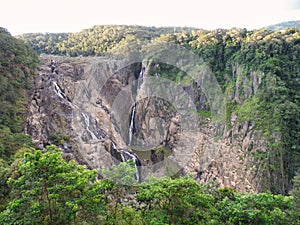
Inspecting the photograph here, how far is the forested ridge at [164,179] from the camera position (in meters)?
6.29

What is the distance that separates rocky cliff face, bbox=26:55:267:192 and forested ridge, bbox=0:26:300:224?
138 centimetres

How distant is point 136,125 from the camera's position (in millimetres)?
31969

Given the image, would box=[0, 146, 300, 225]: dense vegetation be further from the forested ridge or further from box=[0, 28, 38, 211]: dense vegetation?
box=[0, 28, 38, 211]: dense vegetation

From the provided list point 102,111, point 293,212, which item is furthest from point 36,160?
point 102,111

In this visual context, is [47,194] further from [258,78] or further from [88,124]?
[258,78]

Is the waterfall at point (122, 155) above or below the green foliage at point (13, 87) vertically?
below

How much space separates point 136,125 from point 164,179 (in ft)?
78.3

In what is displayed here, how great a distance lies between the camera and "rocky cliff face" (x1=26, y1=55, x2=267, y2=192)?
19.7 metres

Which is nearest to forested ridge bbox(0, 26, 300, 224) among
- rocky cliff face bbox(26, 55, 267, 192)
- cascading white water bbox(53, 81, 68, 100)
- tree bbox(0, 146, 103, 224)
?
tree bbox(0, 146, 103, 224)

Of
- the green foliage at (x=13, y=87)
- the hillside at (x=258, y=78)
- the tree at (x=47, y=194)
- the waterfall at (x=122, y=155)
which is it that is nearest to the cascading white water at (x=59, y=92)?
the green foliage at (x=13, y=87)

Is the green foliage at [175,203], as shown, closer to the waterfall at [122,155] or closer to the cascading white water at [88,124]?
the waterfall at [122,155]

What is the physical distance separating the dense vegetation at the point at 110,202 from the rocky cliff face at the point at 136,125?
9632 mm

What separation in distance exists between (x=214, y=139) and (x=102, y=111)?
11677 millimetres

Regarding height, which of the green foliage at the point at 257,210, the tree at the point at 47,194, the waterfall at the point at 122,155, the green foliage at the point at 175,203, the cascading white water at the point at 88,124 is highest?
the tree at the point at 47,194
